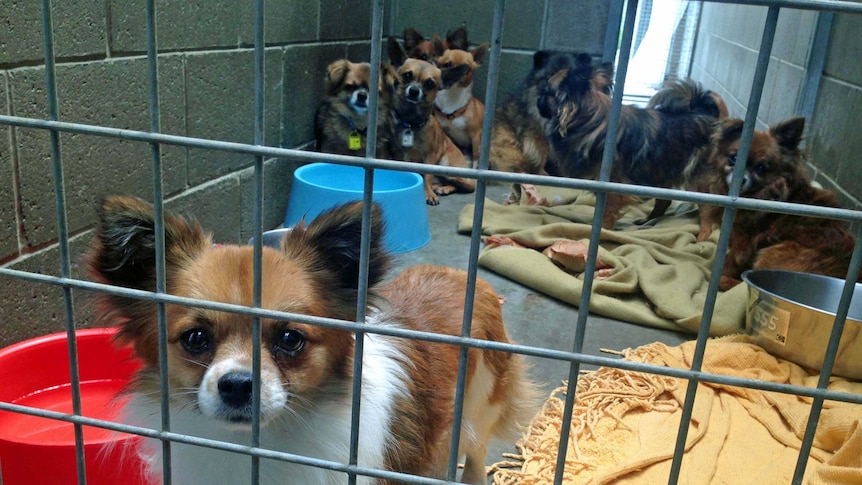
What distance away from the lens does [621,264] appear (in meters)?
4.03

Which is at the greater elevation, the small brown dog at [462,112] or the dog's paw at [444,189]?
the small brown dog at [462,112]

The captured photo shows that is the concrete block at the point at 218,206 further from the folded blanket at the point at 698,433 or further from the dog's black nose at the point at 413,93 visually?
the dog's black nose at the point at 413,93

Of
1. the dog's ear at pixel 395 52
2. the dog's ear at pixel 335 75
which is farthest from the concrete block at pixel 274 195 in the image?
the dog's ear at pixel 395 52

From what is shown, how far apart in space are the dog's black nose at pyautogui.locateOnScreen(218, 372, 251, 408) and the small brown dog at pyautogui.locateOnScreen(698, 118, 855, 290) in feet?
10.1

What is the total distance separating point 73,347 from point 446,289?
3.57 feet

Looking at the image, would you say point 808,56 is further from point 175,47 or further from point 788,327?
point 175,47

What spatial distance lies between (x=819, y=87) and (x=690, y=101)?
116 centimetres

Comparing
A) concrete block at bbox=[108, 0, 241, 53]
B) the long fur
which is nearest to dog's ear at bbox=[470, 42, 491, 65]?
the long fur

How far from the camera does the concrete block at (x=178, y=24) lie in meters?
2.69

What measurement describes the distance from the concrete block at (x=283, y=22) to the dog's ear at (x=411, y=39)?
1.94m

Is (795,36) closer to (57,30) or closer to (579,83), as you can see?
(579,83)

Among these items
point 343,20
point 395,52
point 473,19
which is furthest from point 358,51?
point 473,19

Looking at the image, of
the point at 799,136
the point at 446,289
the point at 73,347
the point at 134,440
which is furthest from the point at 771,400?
the point at 73,347

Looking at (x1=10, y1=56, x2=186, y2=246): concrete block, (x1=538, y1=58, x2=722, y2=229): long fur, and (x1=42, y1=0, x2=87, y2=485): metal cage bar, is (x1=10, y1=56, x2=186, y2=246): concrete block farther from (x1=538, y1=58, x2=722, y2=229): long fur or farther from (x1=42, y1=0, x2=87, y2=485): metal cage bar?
(x1=538, y1=58, x2=722, y2=229): long fur
